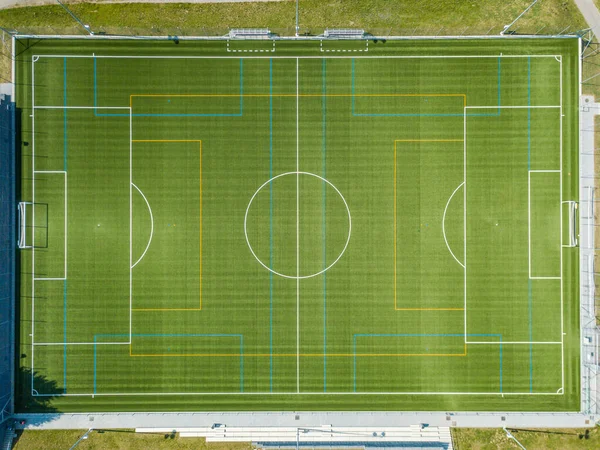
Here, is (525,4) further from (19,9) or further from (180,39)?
(19,9)

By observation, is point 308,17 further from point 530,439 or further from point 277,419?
point 530,439

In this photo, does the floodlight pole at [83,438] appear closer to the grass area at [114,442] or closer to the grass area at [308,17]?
the grass area at [114,442]

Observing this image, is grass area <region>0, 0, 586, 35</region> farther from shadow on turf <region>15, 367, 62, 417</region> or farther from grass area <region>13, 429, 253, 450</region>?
grass area <region>13, 429, 253, 450</region>

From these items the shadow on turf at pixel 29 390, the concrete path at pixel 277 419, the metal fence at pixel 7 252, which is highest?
the metal fence at pixel 7 252

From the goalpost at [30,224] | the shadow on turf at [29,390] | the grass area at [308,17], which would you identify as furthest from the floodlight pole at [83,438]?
the grass area at [308,17]

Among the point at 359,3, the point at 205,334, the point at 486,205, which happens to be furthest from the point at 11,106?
the point at 486,205

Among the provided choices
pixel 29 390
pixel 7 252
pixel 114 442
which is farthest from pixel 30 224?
pixel 114 442
